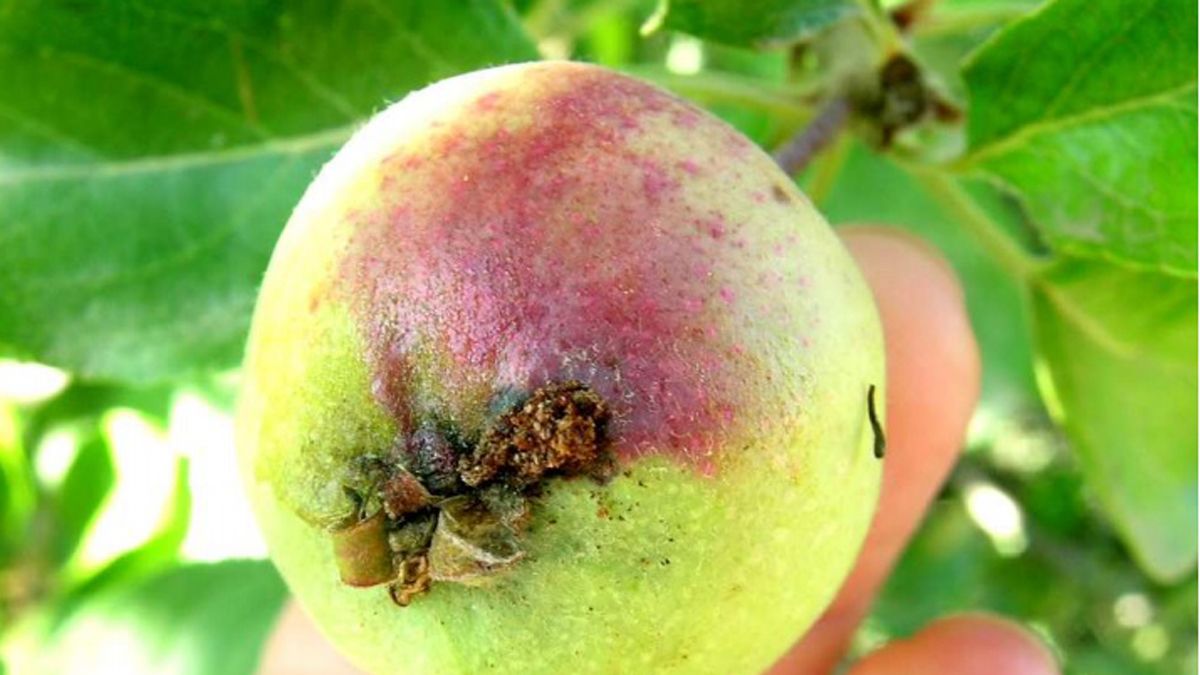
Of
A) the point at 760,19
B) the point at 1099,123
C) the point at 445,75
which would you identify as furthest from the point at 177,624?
the point at 1099,123

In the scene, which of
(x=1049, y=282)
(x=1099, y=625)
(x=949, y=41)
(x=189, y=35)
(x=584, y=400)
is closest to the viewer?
(x=584, y=400)

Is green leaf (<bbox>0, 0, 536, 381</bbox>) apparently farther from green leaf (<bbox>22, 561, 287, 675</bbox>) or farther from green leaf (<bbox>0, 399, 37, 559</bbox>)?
green leaf (<bbox>0, 399, 37, 559</bbox>)

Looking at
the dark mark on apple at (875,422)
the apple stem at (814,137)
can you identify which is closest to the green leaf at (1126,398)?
the apple stem at (814,137)

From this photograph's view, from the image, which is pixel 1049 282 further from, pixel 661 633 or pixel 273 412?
pixel 273 412

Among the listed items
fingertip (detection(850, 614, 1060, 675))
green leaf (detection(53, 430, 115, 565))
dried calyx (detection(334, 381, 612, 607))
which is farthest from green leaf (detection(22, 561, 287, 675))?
dried calyx (detection(334, 381, 612, 607))

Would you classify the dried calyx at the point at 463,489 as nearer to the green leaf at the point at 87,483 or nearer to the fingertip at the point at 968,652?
the fingertip at the point at 968,652

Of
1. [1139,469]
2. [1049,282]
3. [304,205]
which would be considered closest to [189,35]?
[304,205]
